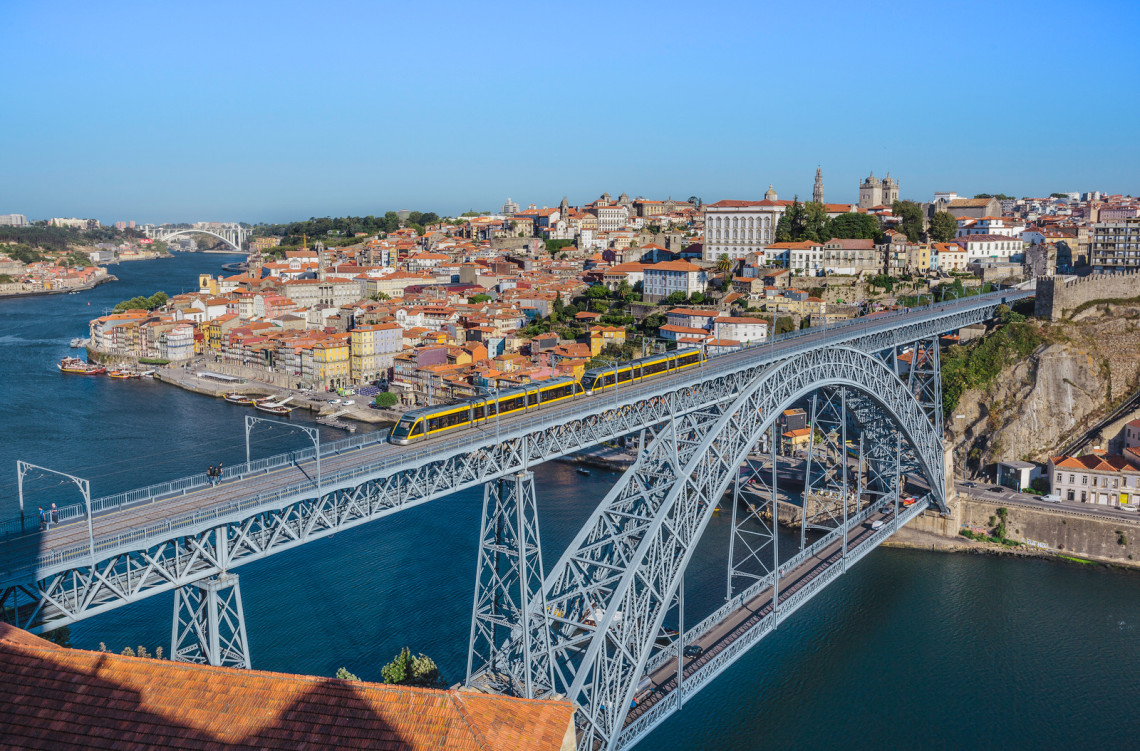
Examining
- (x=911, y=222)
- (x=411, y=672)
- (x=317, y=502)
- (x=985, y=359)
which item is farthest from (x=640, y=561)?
(x=911, y=222)

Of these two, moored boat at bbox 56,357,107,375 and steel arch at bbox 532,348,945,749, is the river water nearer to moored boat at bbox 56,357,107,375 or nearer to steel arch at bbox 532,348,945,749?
steel arch at bbox 532,348,945,749

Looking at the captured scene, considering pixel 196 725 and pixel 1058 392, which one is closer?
pixel 196 725

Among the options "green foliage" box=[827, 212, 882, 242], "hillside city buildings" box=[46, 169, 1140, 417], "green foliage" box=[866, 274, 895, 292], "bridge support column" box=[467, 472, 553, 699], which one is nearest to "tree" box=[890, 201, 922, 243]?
"hillside city buildings" box=[46, 169, 1140, 417]

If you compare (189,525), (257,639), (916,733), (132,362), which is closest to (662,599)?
(916,733)

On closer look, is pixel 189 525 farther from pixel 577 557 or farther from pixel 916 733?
pixel 916 733

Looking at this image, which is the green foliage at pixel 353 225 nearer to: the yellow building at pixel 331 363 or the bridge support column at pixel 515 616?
the yellow building at pixel 331 363

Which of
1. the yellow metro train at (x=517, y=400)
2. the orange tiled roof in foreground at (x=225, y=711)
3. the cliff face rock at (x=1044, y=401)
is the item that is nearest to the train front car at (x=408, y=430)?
the yellow metro train at (x=517, y=400)
